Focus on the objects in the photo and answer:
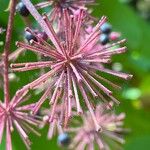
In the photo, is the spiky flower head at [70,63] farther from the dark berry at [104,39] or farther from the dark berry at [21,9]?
the dark berry at [104,39]

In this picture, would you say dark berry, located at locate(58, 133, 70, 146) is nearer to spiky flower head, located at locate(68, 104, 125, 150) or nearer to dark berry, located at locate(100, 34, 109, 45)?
spiky flower head, located at locate(68, 104, 125, 150)

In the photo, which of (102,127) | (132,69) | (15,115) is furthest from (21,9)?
(132,69)

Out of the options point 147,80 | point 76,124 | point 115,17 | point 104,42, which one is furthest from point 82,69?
point 147,80

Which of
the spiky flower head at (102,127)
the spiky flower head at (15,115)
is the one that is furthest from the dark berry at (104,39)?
the spiky flower head at (15,115)

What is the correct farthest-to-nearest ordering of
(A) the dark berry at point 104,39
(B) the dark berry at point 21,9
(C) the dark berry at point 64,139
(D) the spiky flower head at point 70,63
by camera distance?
(C) the dark berry at point 64,139, (A) the dark berry at point 104,39, (B) the dark berry at point 21,9, (D) the spiky flower head at point 70,63

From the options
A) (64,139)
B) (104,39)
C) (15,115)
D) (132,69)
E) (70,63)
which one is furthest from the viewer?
(132,69)

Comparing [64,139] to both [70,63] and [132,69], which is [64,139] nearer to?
[70,63]

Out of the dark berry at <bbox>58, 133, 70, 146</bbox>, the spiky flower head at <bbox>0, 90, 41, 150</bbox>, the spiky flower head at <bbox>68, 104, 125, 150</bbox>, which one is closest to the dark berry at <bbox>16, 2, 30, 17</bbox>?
the spiky flower head at <bbox>0, 90, 41, 150</bbox>

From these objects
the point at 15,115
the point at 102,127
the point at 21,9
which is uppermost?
the point at 21,9
